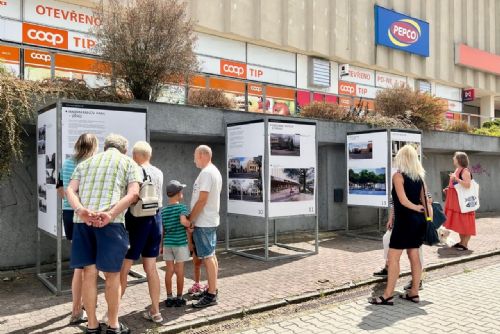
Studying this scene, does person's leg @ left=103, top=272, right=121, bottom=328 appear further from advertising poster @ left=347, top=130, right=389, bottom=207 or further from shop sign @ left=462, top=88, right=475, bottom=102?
shop sign @ left=462, top=88, right=475, bottom=102

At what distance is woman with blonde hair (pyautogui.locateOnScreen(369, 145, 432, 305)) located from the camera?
5410mm

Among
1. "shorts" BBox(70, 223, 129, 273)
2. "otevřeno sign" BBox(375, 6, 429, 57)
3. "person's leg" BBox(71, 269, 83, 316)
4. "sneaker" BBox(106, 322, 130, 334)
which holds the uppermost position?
"otevřeno sign" BBox(375, 6, 429, 57)

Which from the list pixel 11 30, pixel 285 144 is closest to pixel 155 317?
pixel 285 144

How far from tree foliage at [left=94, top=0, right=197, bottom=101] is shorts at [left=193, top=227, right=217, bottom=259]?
140 inches

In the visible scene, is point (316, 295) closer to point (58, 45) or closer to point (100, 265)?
point (100, 265)

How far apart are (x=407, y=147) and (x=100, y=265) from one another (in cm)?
370

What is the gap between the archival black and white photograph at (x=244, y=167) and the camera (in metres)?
7.82

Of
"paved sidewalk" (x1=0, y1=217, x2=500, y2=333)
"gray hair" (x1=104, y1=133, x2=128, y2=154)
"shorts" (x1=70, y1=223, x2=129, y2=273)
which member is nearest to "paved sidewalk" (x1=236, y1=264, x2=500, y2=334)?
"paved sidewalk" (x1=0, y1=217, x2=500, y2=333)

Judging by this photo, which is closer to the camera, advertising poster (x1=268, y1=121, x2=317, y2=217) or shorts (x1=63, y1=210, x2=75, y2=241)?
shorts (x1=63, y1=210, x2=75, y2=241)

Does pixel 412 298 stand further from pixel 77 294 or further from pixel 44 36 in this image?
pixel 44 36

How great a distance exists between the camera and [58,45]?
14.4 metres

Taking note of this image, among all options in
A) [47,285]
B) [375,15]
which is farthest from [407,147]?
[375,15]

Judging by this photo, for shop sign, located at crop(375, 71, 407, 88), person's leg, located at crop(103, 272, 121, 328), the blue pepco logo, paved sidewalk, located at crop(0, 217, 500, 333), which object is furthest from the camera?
shop sign, located at crop(375, 71, 407, 88)

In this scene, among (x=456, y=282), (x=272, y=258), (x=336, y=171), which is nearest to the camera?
(x=456, y=282)
